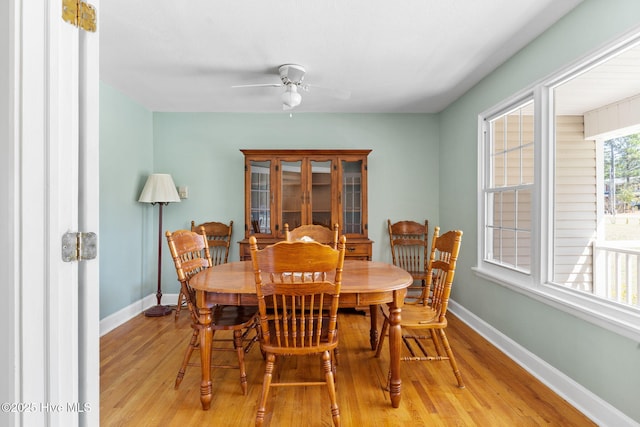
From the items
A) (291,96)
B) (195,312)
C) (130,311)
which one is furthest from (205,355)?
(130,311)

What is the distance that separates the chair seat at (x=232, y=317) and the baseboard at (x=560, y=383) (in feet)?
6.58

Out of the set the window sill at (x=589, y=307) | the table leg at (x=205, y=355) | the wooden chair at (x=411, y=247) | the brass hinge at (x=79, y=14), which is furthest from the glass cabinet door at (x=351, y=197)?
the brass hinge at (x=79, y=14)

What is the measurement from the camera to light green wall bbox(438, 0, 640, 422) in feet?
5.99

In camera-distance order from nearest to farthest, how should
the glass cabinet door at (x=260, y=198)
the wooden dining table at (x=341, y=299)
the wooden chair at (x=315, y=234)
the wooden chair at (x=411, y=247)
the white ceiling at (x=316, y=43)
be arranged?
the wooden dining table at (x=341, y=299) < the white ceiling at (x=316, y=43) < the wooden chair at (x=315, y=234) < the glass cabinet door at (x=260, y=198) < the wooden chair at (x=411, y=247)

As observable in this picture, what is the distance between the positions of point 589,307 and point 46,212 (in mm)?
2615

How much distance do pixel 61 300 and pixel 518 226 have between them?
318 cm

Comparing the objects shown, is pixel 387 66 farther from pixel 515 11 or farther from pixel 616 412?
pixel 616 412

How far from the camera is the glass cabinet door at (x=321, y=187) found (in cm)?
411

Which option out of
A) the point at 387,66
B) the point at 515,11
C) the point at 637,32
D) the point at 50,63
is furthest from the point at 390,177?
the point at 50,63

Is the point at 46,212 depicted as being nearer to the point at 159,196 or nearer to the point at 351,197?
the point at 159,196

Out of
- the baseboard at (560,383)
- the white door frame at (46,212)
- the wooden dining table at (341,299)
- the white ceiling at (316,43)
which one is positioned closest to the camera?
the white door frame at (46,212)

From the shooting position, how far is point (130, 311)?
381cm

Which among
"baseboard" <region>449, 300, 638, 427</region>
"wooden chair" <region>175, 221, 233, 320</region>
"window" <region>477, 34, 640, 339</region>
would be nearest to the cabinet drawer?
"window" <region>477, 34, 640, 339</region>

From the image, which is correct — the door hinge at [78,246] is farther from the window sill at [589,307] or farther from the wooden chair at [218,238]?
the wooden chair at [218,238]
